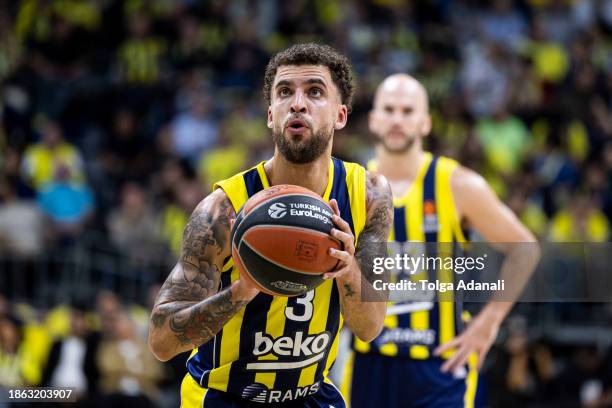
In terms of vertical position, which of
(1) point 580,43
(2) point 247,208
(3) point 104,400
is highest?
(1) point 580,43

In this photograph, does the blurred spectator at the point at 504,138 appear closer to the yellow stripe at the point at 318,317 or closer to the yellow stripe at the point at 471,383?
the yellow stripe at the point at 471,383

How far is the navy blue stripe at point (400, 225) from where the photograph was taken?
641 centimetres

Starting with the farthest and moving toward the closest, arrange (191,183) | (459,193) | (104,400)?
(191,183), (104,400), (459,193)

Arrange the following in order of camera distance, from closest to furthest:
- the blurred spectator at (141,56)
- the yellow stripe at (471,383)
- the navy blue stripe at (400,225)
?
the yellow stripe at (471,383) → the navy blue stripe at (400,225) → the blurred spectator at (141,56)

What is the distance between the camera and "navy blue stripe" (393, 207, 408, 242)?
641 cm

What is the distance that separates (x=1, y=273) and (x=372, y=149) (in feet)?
16.4

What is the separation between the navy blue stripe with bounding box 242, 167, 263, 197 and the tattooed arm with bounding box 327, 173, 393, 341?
534 mm

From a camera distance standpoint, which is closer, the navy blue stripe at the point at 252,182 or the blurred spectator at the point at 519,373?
the navy blue stripe at the point at 252,182

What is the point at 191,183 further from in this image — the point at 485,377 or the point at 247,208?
the point at 247,208

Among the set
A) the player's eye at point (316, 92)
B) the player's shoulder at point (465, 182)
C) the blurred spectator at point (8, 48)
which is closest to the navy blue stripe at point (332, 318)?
the player's eye at point (316, 92)

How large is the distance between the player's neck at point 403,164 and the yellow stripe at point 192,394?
2.43 metres

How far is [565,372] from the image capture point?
10.7 m

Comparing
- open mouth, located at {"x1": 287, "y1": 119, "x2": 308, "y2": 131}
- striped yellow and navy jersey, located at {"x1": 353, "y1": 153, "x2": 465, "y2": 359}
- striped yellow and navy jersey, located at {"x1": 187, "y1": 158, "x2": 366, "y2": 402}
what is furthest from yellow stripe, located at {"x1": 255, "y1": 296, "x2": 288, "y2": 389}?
striped yellow and navy jersey, located at {"x1": 353, "y1": 153, "x2": 465, "y2": 359}

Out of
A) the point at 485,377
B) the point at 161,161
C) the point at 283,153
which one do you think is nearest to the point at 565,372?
the point at 485,377
